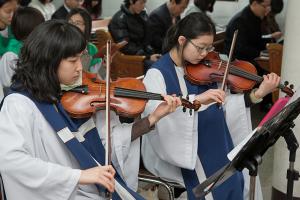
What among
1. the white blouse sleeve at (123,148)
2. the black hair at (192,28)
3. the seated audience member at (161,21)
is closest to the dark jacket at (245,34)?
the seated audience member at (161,21)

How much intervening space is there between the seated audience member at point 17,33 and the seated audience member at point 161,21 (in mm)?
2266

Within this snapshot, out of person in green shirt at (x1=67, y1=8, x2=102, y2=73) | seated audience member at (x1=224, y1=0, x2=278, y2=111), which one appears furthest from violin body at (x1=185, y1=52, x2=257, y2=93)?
seated audience member at (x1=224, y1=0, x2=278, y2=111)

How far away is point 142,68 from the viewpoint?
419 centimetres

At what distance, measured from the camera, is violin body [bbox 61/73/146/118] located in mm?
1823

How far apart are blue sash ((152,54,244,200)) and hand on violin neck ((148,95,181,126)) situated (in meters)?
0.23

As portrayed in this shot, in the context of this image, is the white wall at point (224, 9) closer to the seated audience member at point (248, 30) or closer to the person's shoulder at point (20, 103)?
the seated audience member at point (248, 30)

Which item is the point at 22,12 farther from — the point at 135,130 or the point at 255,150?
the point at 255,150

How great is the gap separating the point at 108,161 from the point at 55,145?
8.8 inches

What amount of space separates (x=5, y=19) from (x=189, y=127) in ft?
5.19

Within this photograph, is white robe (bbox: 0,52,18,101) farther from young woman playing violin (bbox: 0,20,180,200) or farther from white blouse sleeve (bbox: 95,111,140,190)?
young woman playing violin (bbox: 0,20,180,200)

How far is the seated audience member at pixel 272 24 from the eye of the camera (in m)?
5.19

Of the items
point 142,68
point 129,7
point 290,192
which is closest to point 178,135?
point 290,192

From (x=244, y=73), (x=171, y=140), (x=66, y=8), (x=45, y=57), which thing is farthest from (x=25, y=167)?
(x=66, y=8)

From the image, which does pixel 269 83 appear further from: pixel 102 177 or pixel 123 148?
pixel 102 177
